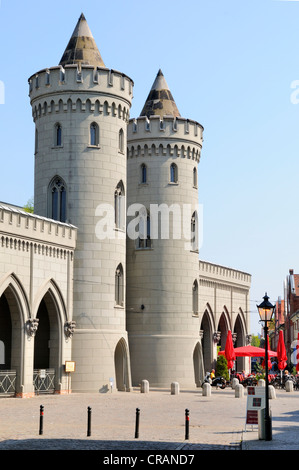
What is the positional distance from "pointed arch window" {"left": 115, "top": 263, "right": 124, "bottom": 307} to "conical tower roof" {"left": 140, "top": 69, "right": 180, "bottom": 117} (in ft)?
46.8

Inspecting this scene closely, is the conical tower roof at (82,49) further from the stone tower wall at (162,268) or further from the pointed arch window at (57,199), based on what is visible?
the stone tower wall at (162,268)

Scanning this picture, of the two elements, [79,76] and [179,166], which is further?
[179,166]

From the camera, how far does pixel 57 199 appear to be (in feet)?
155

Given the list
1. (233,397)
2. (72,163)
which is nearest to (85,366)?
(233,397)

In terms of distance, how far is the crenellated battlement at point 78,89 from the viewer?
154ft

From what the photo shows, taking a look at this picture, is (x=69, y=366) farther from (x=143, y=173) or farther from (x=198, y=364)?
(x=143, y=173)

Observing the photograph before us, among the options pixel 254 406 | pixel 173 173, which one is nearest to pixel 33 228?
pixel 173 173

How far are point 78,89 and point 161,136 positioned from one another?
35.2 ft

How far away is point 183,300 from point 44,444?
115 feet

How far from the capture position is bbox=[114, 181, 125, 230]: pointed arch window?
48.4m

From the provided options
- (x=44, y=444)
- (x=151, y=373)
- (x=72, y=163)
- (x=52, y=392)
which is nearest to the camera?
(x=44, y=444)

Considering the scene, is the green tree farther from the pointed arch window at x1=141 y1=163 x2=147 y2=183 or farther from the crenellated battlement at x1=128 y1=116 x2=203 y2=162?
the crenellated battlement at x1=128 y1=116 x2=203 y2=162

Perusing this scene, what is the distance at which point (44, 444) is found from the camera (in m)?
20.8

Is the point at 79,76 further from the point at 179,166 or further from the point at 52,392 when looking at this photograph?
the point at 52,392
